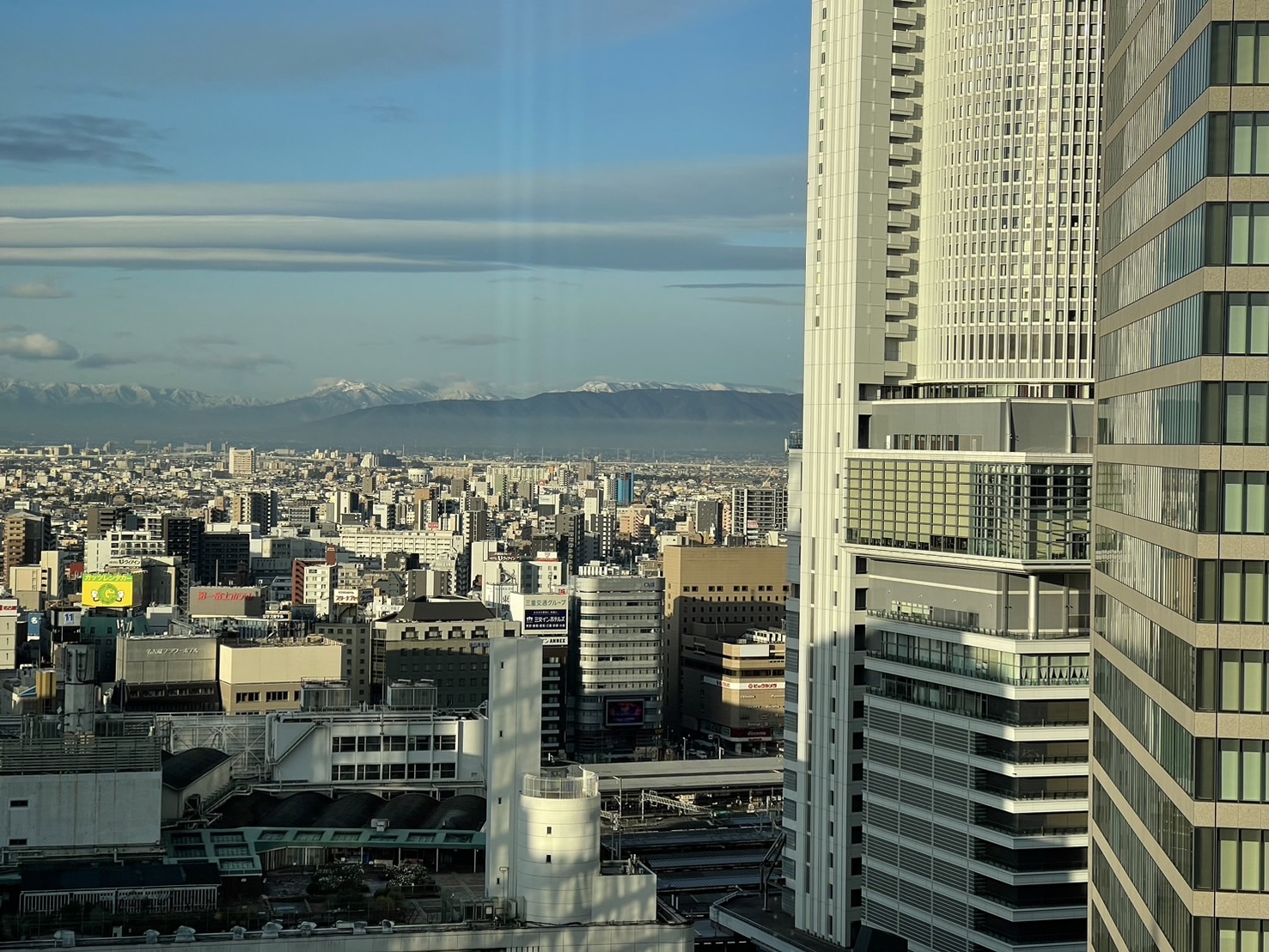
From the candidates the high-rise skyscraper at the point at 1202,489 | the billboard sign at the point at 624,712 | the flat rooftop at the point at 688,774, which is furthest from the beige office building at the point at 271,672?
the high-rise skyscraper at the point at 1202,489

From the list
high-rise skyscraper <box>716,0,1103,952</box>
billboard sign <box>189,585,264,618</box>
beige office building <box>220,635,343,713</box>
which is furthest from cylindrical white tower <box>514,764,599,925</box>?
billboard sign <box>189,585,264,618</box>

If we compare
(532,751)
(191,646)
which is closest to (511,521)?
(191,646)

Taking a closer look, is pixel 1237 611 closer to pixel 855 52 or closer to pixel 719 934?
pixel 855 52

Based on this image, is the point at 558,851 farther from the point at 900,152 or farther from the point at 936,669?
the point at 900,152

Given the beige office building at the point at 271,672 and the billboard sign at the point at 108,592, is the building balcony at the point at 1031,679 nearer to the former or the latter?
the beige office building at the point at 271,672

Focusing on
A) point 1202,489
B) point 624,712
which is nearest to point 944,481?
point 1202,489

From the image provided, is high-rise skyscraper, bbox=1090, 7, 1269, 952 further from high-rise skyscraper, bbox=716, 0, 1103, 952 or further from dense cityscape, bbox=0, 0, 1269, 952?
high-rise skyscraper, bbox=716, 0, 1103, 952

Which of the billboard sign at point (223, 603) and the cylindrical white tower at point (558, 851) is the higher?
the cylindrical white tower at point (558, 851)
